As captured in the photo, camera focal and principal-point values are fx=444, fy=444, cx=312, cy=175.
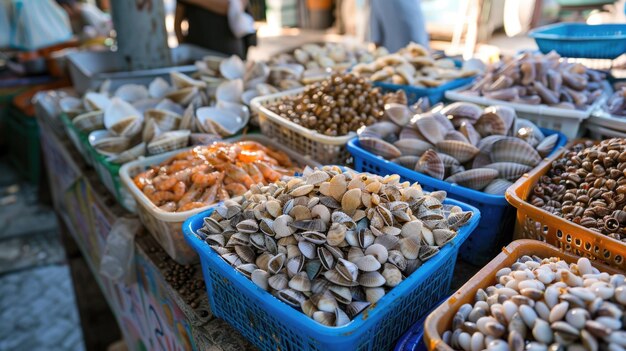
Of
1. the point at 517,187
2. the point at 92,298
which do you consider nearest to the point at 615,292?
the point at 517,187

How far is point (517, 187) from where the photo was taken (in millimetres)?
1215

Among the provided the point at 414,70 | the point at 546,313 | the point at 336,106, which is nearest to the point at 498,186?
the point at 546,313

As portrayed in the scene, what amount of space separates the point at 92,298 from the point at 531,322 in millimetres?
3016

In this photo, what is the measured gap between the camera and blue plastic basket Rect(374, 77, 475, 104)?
2045mm

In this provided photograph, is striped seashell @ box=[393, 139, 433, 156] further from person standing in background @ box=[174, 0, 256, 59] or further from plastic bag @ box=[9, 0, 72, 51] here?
plastic bag @ box=[9, 0, 72, 51]

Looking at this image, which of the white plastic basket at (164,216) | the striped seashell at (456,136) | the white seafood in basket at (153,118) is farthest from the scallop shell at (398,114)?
the white seafood in basket at (153,118)

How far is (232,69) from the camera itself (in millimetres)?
2557

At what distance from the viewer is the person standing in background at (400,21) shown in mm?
3373

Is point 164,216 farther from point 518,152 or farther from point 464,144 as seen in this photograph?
point 518,152

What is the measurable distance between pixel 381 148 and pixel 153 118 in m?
1.08

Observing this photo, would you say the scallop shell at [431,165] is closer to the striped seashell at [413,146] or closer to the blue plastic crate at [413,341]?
the striped seashell at [413,146]

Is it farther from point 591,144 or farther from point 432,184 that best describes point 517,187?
point 591,144

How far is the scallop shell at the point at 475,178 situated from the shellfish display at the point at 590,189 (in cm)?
13

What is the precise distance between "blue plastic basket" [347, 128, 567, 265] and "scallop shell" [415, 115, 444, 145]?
0.58ft
